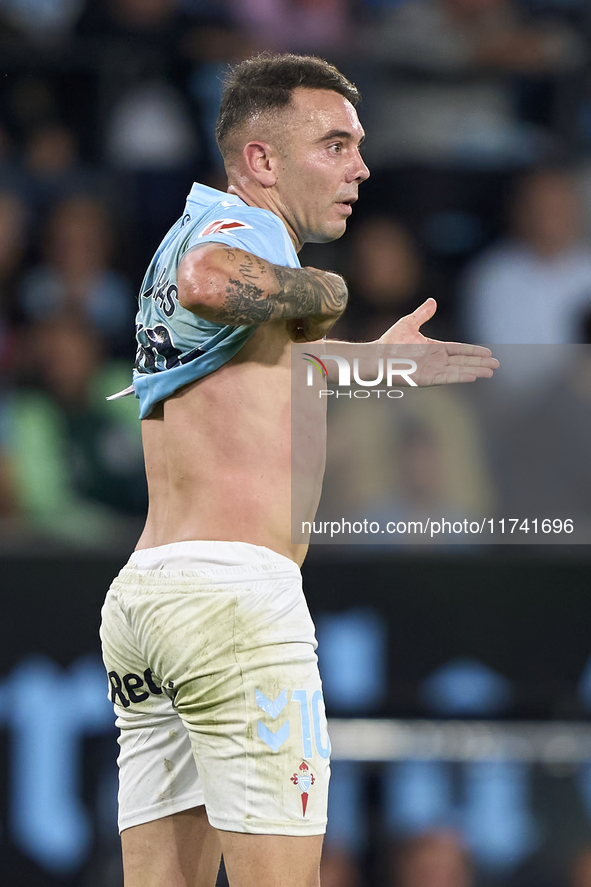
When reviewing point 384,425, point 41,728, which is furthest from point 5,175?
point 41,728

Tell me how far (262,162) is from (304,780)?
1307mm

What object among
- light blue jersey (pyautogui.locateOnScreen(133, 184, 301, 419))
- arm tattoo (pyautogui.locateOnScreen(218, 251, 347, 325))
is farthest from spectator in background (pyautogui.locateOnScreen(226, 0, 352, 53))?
arm tattoo (pyautogui.locateOnScreen(218, 251, 347, 325))

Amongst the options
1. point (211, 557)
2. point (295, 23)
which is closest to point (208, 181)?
point (295, 23)

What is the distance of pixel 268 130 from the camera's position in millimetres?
2350

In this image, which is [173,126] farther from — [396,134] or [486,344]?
[486,344]

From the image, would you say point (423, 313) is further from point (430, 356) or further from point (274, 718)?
point (274, 718)

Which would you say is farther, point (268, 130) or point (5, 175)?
point (5, 175)

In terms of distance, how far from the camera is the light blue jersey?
6.67 ft

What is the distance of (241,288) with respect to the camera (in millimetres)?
1912

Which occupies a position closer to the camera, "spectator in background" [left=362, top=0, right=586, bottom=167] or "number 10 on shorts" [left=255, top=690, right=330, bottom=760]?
"number 10 on shorts" [left=255, top=690, right=330, bottom=760]

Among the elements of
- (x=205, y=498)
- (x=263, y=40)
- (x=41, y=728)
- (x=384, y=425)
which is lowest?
(x=41, y=728)

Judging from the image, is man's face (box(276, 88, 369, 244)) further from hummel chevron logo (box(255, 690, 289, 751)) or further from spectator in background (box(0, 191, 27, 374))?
spectator in background (box(0, 191, 27, 374))

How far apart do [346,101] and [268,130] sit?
0.66 feet

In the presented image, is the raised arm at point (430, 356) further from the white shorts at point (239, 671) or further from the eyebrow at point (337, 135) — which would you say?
the white shorts at point (239, 671)
